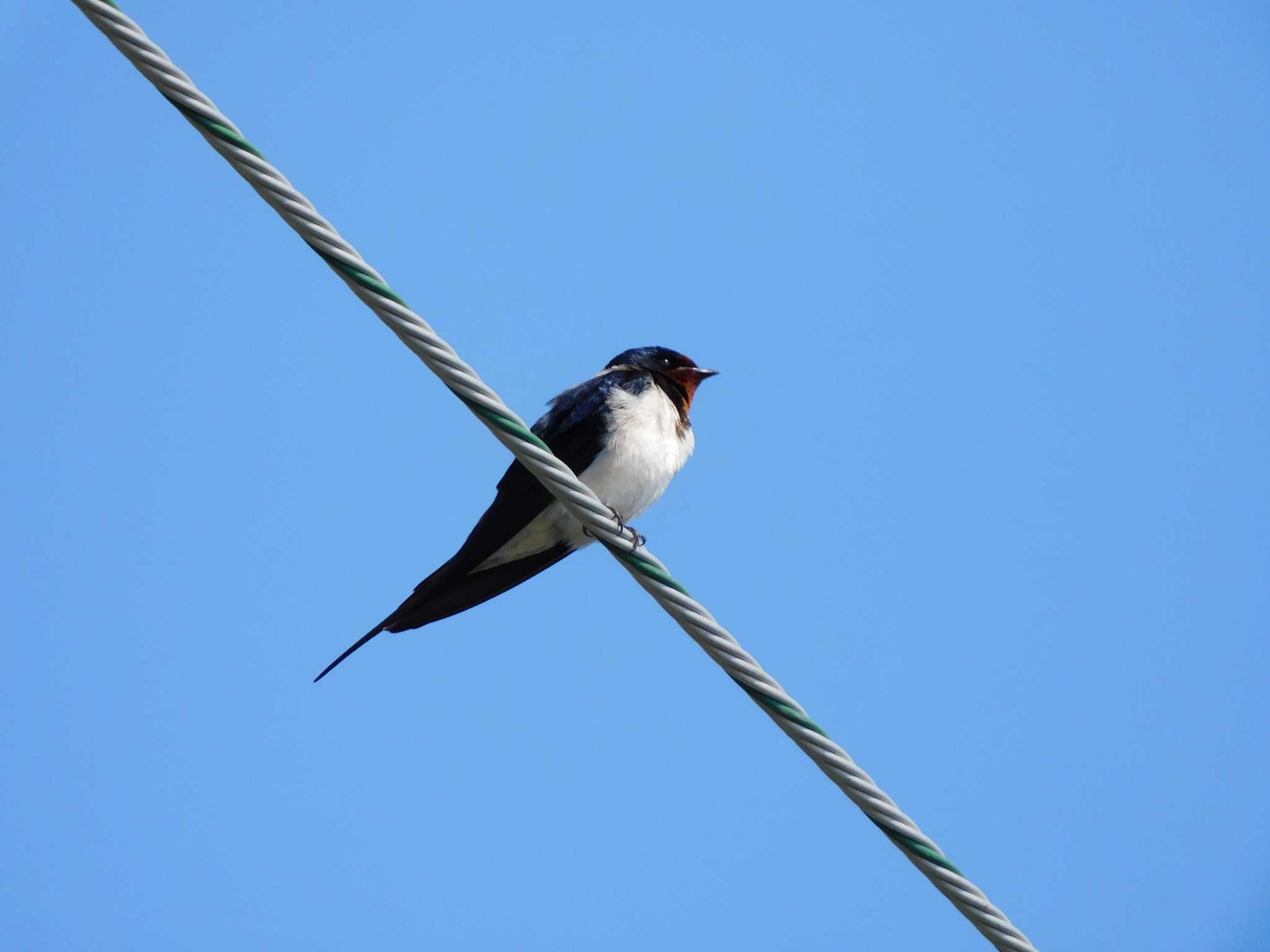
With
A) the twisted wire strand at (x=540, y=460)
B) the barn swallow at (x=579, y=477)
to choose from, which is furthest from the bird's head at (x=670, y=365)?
the twisted wire strand at (x=540, y=460)

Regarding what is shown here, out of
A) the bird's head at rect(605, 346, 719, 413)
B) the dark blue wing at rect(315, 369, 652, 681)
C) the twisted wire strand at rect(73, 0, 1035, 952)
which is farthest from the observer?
the bird's head at rect(605, 346, 719, 413)

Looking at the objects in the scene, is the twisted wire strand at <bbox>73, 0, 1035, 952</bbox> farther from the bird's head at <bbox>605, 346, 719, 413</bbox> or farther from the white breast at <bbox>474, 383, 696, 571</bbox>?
the bird's head at <bbox>605, 346, 719, 413</bbox>

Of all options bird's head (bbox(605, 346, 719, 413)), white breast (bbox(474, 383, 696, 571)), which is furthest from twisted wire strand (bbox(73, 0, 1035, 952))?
bird's head (bbox(605, 346, 719, 413))

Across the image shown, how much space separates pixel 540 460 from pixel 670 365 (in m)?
3.01

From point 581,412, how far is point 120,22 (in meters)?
2.80

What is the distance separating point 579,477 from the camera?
195 inches

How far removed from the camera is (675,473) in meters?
5.15

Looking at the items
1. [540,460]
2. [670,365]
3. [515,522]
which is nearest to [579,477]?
[515,522]

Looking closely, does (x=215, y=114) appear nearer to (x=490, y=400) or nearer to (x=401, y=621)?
(x=490, y=400)

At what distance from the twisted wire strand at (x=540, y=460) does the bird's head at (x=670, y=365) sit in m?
2.67

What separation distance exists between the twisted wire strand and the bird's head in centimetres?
267

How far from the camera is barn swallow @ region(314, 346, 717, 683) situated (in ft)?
14.9

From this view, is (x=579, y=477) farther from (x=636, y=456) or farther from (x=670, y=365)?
(x=670, y=365)

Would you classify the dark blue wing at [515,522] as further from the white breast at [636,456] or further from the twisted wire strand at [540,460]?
the twisted wire strand at [540,460]
